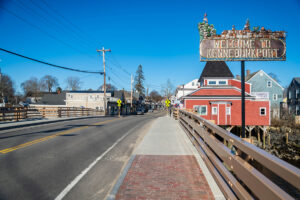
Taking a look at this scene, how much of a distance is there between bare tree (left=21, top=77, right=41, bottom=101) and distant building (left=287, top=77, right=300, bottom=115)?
309 feet

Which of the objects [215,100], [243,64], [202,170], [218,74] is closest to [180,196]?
[202,170]

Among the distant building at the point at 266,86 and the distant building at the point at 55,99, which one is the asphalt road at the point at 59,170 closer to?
the distant building at the point at 266,86

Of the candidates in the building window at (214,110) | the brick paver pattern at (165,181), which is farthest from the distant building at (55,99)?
the brick paver pattern at (165,181)

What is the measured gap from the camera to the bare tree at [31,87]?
92838 mm

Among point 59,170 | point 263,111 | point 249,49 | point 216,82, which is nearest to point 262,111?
point 263,111

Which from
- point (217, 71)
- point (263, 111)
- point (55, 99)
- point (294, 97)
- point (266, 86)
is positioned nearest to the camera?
point (263, 111)

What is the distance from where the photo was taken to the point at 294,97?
43281mm

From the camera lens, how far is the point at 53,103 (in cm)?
6481

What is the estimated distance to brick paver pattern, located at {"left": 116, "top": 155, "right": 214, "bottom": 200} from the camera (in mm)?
3854

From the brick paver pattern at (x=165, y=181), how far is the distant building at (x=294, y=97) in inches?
1734

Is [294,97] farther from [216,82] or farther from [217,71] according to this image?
[216,82]

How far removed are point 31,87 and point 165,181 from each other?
347 ft

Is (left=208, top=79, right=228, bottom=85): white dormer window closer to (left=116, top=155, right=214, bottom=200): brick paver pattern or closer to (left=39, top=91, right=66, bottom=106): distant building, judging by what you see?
(left=116, top=155, right=214, bottom=200): brick paver pattern

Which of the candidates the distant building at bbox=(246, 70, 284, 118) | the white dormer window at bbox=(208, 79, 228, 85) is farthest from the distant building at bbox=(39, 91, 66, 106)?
the distant building at bbox=(246, 70, 284, 118)
